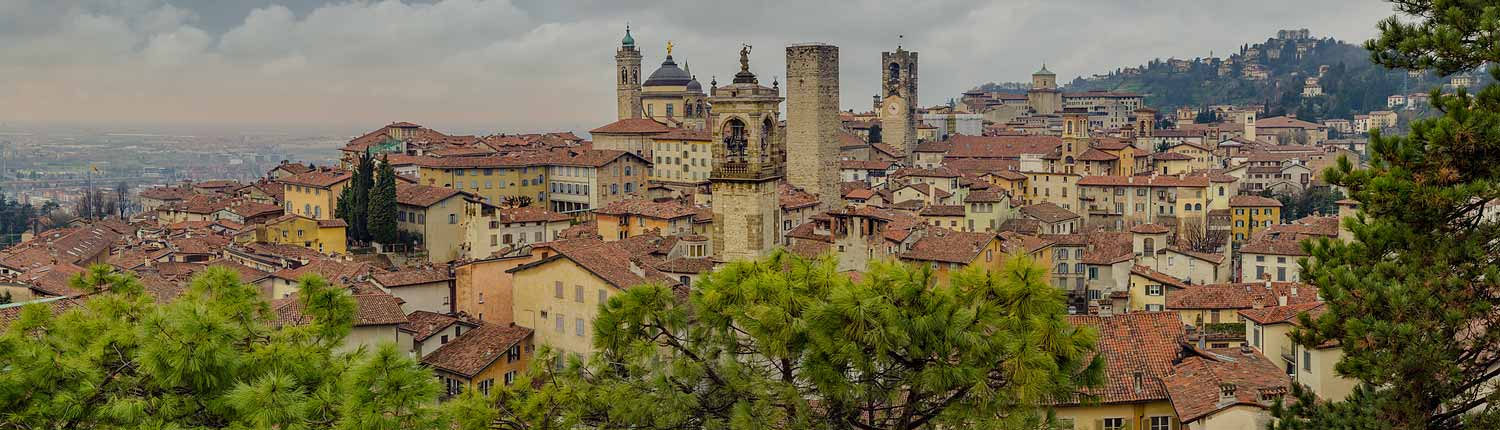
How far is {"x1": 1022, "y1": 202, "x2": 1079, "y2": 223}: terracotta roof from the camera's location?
55.2 meters

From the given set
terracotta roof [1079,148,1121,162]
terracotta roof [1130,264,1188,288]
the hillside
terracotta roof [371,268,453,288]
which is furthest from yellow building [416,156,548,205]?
the hillside

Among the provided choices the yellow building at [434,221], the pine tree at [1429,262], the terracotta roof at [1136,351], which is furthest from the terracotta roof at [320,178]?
the pine tree at [1429,262]

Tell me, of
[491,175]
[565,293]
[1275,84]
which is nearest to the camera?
[565,293]

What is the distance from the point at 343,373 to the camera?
34.9ft

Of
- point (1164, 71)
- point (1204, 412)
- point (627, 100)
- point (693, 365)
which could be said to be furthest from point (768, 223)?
point (1164, 71)

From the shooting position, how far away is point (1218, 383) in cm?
1788

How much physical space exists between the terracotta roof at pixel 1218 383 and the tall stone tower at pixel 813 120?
130 ft

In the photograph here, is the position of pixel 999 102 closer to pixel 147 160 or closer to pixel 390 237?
pixel 147 160

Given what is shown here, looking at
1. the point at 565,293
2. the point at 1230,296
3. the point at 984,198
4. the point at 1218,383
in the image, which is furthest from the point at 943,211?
the point at 1218,383

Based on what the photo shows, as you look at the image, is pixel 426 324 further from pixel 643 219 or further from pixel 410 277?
pixel 643 219

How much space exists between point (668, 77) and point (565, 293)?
60.4m

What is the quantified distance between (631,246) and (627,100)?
2031 inches

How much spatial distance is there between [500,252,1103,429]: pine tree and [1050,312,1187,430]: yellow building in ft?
18.6

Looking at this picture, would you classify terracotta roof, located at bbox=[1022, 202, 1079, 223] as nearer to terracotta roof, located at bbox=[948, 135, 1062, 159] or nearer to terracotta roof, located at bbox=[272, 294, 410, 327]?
terracotta roof, located at bbox=[948, 135, 1062, 159]
